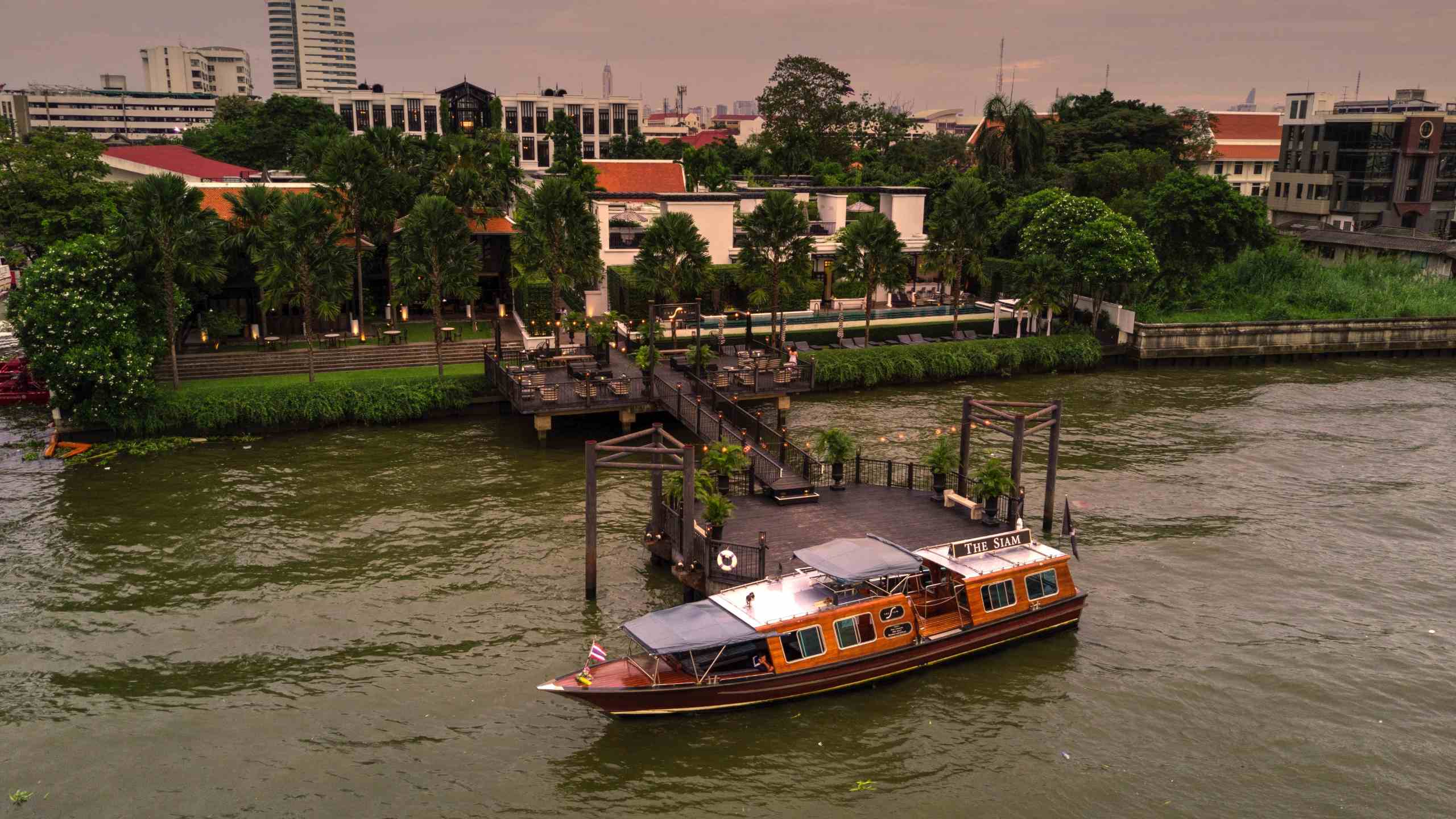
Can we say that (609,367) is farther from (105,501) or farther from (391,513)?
(105,501)

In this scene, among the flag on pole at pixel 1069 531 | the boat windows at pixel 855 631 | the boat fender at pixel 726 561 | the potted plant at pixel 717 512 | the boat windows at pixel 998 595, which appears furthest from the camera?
the flag on pole at pixel 1069 531

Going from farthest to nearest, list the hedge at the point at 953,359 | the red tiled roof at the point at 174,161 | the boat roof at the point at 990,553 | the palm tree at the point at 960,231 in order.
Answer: the red tiled roof at the point at 174,161, the palm tree at the point at 960,231, the hedge at the point at 953,359, the boat roof at the point at 990,553

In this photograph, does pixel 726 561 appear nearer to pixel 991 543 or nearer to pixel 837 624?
pixel 837 624

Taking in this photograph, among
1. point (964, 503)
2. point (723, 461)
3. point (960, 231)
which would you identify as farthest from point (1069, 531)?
point (960, 231)

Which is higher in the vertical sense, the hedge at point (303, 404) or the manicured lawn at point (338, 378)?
the manicured lawn at point (338, 378)

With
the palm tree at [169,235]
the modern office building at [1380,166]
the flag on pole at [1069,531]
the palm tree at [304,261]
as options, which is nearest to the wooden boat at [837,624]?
the flag on pole at [1069,531]

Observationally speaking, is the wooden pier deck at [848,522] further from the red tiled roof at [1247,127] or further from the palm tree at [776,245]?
the red tiled roof at [1247,127]
